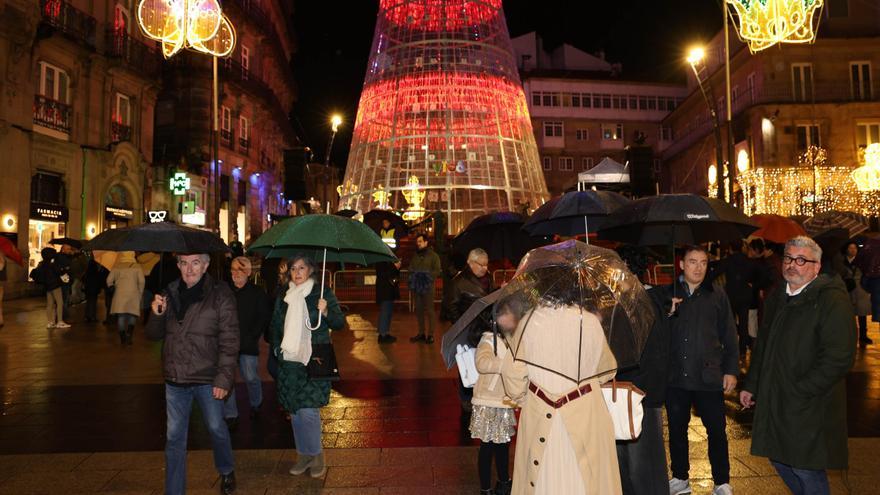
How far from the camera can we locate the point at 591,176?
23.5m

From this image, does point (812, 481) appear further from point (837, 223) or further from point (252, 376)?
point (837, 223)

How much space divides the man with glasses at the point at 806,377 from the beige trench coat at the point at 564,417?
3.87ft

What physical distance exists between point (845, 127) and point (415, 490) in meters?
38.4

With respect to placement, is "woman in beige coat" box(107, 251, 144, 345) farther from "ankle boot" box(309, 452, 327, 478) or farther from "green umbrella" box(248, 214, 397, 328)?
"ankle boot" box(309, 452, 327, 478)

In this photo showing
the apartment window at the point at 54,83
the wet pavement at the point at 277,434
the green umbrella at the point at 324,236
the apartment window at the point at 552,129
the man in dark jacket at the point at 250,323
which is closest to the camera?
the wet pavement at the point at 277,434

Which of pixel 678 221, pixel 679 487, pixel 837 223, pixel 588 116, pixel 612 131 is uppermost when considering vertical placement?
pixel 588 116

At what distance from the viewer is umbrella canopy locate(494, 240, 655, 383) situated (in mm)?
3061

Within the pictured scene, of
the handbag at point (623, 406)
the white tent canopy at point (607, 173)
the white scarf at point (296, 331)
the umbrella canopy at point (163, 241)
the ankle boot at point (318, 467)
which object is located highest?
→ the white tent canopy at point (607, 173)

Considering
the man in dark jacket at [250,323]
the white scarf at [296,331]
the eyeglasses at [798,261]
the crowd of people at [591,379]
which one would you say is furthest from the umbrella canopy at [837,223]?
Result: the white scarf at [296,331]

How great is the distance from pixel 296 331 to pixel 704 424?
10.4 feet

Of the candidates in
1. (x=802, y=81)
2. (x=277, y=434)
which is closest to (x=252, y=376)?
(x=277, y=434)

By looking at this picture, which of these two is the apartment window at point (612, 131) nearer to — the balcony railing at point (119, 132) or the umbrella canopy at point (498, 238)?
the balcony railing at point (119, 132)

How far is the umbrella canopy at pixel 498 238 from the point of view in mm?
10055

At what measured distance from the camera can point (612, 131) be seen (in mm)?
55250
